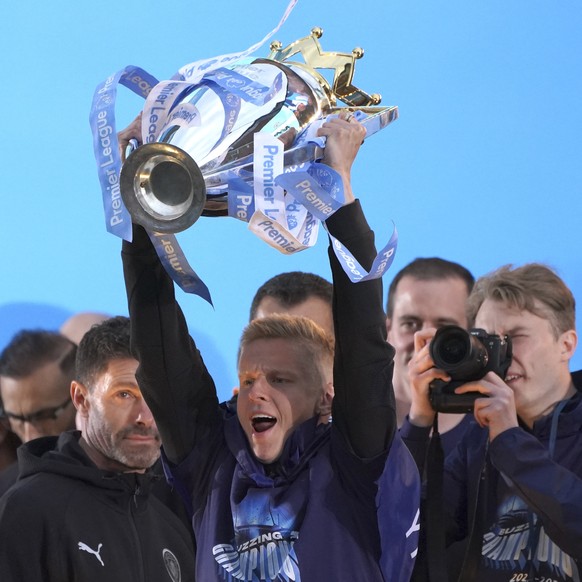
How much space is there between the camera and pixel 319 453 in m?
1.94

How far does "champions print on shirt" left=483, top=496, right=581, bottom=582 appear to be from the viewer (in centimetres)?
213

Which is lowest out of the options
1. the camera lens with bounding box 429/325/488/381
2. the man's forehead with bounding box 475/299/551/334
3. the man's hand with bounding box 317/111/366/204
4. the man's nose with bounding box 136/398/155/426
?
the man's nose with bounding box 136/398/155/426

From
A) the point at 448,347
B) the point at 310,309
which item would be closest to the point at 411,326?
the point at 310,309

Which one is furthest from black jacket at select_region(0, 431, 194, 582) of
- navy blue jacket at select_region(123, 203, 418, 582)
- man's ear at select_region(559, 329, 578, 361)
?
man's ear at select_region(559, 329, 578, 361)

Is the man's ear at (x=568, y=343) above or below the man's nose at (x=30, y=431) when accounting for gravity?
above

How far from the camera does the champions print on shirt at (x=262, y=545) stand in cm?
184

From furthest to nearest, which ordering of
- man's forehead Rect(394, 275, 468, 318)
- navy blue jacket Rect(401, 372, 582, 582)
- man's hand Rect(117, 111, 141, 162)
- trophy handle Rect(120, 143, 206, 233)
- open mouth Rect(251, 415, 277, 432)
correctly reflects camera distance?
man's forehead Rect(394, 275, 468, 318), navy blue jacket Rect(401, 372, 582, 582), open mouth Rect(251, 415, 277, 432), man's hand Rect(117, 111, 141, 162), trophy handle Rect(120, 143, 206, 233)

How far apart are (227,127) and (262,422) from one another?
0.51m

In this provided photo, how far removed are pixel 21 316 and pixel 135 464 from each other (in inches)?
51.2

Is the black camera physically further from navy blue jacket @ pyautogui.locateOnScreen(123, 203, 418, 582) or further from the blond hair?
navy blue jacket @ pyautogui.locateOnScreen(123, 203, 418, 582)

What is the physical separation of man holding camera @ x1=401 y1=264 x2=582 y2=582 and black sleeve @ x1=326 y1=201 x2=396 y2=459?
15.6 inches

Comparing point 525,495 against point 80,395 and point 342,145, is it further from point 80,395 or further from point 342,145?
point 80,395

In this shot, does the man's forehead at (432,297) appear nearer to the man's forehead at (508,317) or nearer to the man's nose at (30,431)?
the man's forehead at (508,317)

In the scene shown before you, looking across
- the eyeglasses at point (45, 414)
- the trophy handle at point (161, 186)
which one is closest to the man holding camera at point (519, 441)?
the trophy handle at point (161, 186)
